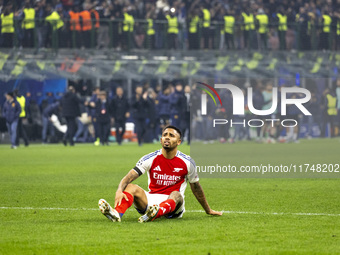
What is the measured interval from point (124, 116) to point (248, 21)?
31.8ft

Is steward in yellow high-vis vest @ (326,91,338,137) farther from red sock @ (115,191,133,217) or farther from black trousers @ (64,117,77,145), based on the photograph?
red sock @ (115,191,133,217)

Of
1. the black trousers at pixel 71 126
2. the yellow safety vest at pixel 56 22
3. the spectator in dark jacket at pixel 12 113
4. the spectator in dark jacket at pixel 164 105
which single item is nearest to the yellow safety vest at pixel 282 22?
the spectator in dark jacket at pixel 164 105

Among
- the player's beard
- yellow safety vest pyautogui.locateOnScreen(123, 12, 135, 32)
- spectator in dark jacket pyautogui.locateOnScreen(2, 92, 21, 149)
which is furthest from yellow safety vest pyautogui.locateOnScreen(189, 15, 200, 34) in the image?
the player's beard

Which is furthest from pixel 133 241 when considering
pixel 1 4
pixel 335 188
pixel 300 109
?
pixel 1 4

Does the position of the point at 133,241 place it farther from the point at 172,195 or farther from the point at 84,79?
the point at 84,79

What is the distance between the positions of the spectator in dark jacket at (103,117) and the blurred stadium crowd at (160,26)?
373cm

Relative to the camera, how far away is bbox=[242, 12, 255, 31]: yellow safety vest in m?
38.6

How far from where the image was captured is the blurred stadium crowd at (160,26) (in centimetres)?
3594

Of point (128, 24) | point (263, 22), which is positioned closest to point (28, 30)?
point (128, 24)

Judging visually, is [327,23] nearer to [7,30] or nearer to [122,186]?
[7,30]

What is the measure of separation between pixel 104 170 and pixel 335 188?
6.52 meters

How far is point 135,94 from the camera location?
122 feet

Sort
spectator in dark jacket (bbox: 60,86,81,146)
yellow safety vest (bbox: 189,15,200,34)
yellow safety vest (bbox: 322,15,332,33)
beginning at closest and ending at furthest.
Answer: spectator in dark jacket (bbox: 60,86,81,146) < yellow safety vest (bbox: 189,15,200,34) < yellow safety vest (bbox: 322,15,332,33)

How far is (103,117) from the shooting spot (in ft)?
109
